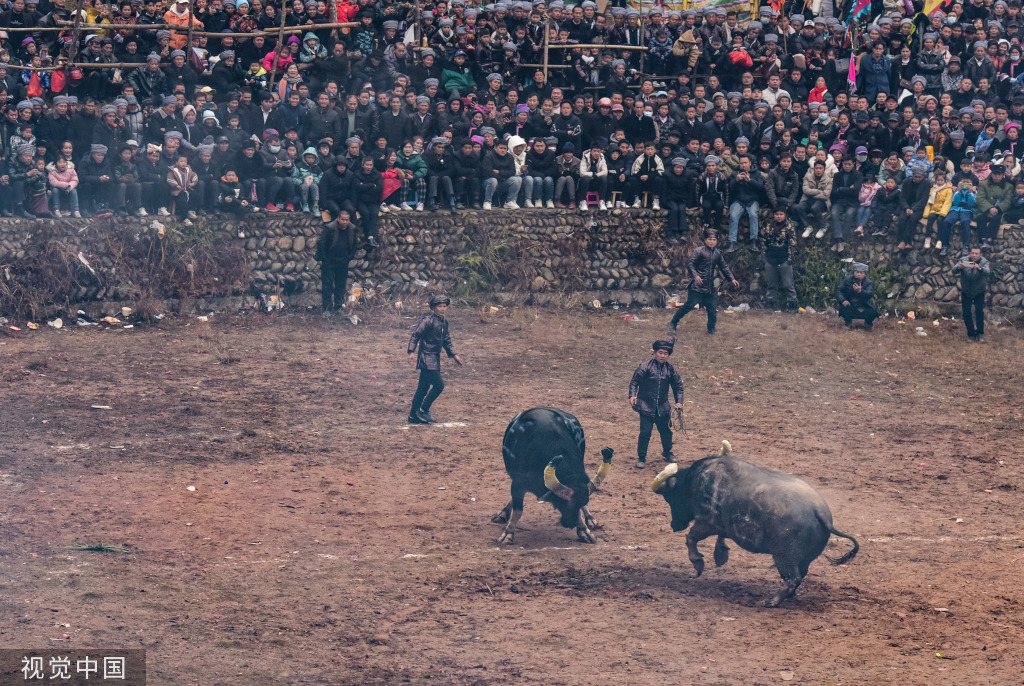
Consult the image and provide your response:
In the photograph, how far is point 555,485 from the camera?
11688 millimetres

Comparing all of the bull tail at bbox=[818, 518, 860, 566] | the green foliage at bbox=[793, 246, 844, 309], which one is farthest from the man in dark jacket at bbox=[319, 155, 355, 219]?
the bull tail at bbox=[818, 518, 860, 566]

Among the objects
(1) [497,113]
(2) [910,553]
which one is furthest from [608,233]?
(2) [910,553]

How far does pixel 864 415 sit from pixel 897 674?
26.2 ft

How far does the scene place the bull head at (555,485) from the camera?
1165cm

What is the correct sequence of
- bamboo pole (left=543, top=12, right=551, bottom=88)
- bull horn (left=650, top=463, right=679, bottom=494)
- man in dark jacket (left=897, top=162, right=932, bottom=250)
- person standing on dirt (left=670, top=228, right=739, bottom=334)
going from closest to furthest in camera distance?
bull horn (left=650, top=463, right=679, bottom=494)
person standing on dirt (left=670, top=228, right=739, bottom=334)
man in dark jacket (left=897, top=162, right=932, bottom=250)
bamboo pole (left=543, top=12, right=551, bottom=88)

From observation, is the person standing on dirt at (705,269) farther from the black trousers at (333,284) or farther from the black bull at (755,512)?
the black bull at (755,512)

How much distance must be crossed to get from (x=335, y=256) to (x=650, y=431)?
8.20 m

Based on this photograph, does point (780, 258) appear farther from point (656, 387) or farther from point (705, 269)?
point (656, 387)

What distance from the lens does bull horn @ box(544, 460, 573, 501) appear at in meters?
11.6

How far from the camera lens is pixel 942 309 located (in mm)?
22516

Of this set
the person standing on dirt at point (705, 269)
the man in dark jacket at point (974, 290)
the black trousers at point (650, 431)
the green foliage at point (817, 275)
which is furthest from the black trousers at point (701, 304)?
the black trousers at point (650, 431)

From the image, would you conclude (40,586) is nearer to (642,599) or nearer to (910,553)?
(642,599)

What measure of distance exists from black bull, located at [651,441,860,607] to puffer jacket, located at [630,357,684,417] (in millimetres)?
3008

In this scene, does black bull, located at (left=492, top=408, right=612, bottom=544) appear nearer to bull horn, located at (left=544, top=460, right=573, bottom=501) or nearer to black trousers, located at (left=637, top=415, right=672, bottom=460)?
bull horn, located at (left=544, top=460, right=573, bottom=501)
